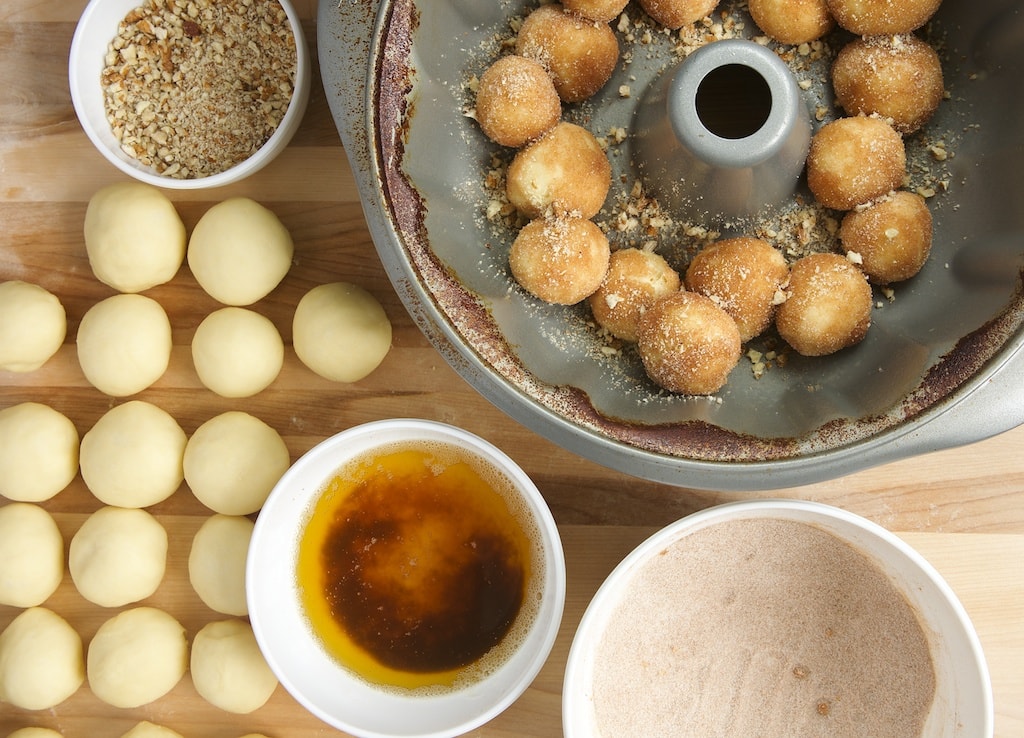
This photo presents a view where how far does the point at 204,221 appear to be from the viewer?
3.36 ft

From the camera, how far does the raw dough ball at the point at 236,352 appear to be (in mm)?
1006

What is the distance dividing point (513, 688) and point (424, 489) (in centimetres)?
25

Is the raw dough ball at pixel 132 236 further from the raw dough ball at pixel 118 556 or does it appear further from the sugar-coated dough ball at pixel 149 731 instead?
the sugar-coated dough ball at pixel 149 731

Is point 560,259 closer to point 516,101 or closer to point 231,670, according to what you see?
point 516,101

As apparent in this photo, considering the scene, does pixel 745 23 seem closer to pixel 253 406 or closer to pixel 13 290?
pixel 253 406

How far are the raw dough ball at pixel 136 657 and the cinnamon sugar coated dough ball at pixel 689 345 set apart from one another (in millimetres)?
684

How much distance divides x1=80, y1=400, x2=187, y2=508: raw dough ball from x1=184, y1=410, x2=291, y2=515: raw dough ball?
0.09 ft

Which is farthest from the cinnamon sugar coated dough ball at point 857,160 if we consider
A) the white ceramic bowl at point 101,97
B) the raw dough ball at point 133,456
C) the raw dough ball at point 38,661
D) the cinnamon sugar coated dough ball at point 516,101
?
the raw dough ball at point 38,661

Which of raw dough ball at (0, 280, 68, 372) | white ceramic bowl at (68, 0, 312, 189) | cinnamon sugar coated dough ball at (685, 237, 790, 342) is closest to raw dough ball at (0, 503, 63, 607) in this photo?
raw dough ball at (0, 280, 68, 372)

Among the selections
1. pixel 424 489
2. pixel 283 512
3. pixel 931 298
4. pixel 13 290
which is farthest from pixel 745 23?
pixel 13 290

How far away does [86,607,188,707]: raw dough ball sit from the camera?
3.39 ft

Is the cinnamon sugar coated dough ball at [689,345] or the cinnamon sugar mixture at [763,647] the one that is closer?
the cinnamon sugar coated dough ball at [689,345]

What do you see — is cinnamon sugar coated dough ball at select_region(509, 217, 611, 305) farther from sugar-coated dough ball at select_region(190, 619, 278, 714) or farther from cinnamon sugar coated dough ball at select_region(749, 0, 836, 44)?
sugar-coated dough ball at select_region(190, 619, 278, 714)

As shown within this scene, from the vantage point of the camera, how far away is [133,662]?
3.39 feet
